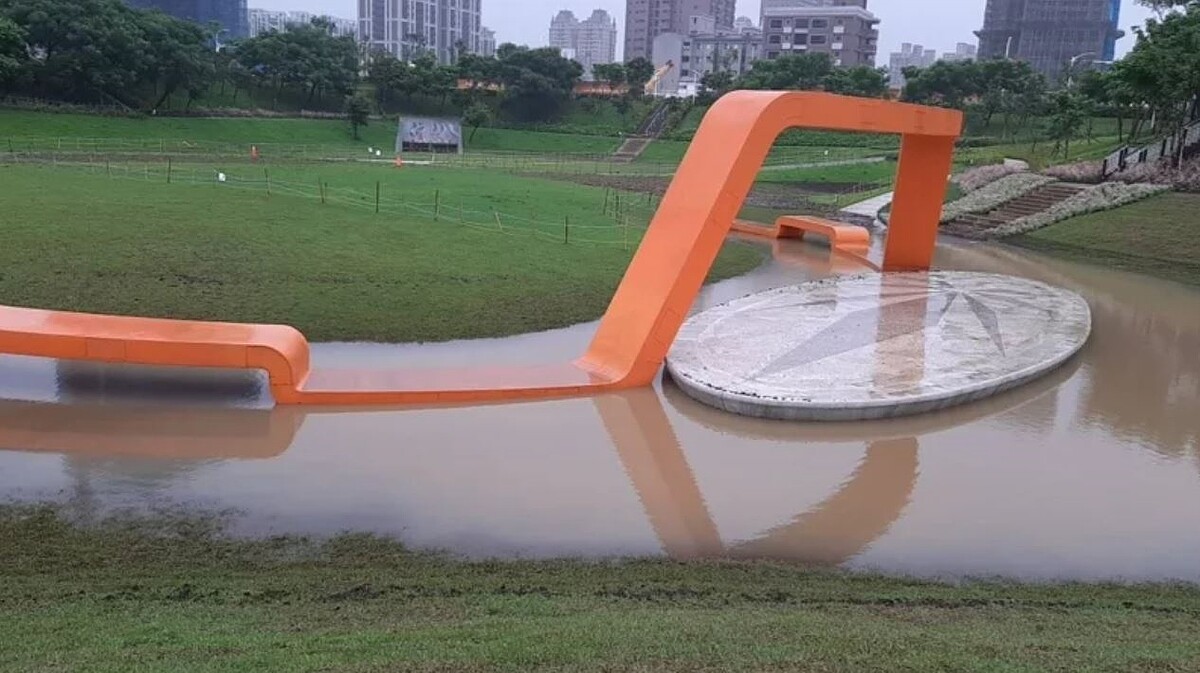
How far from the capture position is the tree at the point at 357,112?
5088 cm

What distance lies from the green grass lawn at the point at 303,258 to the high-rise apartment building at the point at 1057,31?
11381 cm

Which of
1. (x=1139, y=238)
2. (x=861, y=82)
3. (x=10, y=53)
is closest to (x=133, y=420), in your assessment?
(x=1139, y=238)

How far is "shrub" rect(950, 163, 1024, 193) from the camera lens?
110 ft

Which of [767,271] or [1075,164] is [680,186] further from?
[1075,164]

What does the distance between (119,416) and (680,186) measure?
712 cm

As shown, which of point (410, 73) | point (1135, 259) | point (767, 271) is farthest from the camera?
point (410, 73)

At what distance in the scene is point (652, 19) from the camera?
450 ft

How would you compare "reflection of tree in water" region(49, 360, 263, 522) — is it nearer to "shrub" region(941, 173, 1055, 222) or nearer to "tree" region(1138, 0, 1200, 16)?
"shrub" region(941, 173, 1055, 222)

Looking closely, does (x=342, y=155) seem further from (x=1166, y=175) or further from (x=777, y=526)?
(x=777, y=526)

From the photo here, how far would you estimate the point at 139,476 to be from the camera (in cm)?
850

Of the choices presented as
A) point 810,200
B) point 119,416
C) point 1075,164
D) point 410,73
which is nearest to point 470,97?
point 410,73

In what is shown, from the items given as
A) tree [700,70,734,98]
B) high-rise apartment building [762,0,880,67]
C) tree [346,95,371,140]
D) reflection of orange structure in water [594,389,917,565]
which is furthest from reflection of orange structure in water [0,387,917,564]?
high-rise apartment building [762,0,880,67]

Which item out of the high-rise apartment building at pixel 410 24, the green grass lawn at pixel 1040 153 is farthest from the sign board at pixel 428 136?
the high-rise apartment building at pixel 410 24

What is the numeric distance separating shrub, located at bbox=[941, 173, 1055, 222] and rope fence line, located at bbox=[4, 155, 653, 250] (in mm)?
10125
